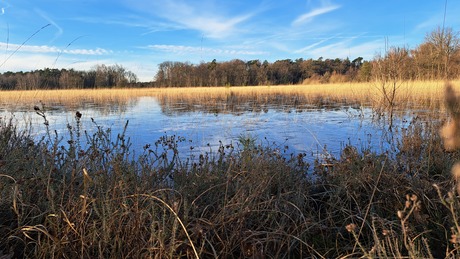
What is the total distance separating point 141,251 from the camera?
184 cm

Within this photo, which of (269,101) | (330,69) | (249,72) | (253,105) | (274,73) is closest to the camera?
(253,105)

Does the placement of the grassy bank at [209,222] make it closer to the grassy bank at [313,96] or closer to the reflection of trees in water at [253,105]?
the grassy bank at [313,96]

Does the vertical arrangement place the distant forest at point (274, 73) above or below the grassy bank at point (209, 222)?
above

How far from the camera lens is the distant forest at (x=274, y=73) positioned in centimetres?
711

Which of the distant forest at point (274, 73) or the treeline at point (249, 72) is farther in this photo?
A: the treeline at point (249, 72)

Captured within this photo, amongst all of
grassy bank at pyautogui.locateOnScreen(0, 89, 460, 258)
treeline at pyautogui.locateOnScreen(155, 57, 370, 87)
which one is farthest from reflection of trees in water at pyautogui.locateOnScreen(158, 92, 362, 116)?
treeline at pyautogui.locateOnScreen(155, 57, 370, 87)

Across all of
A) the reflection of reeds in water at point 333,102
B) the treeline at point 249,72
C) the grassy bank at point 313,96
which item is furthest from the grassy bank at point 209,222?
the treeline at point 249,72

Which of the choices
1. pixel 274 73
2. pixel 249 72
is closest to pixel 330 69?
pixel 274 73

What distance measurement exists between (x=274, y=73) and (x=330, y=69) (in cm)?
1196

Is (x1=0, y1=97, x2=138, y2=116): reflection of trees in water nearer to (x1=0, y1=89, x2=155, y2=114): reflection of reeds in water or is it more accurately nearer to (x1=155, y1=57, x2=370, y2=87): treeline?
(x1=0, y1=89, x2=155, y2=114): reflection of reeds in water

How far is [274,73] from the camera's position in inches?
2168

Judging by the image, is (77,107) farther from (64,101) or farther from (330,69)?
(330,69)

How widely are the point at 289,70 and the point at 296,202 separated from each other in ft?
186

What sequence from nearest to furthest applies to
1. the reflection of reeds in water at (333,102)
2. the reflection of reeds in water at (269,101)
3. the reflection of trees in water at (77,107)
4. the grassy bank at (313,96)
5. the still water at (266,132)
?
the still water at (266,132) < the reflection of reeds in water at (333,102) < the grassy bank at (313,96) < the reflection of reeds in water at (269,101) < the reflection of trees in water at (77,107)
